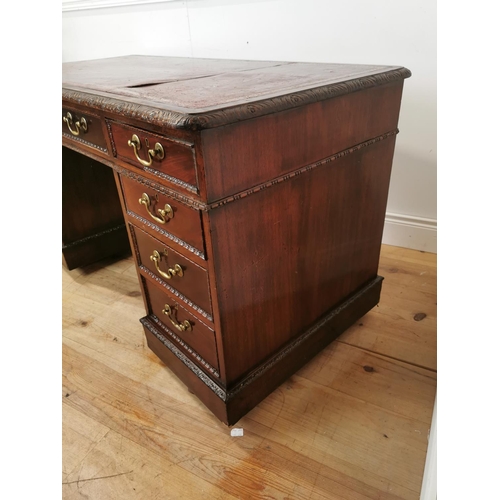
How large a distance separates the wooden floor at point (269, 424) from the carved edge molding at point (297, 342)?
0.13 m

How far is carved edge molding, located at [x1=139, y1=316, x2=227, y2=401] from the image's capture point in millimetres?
1038

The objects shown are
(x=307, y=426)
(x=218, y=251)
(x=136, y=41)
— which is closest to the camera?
(x=218, y=251)

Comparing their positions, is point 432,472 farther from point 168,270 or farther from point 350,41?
point 350,41

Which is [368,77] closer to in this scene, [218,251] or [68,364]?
[218,251]

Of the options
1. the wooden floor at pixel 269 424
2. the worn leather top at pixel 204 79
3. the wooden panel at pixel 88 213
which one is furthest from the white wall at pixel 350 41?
the wooden panel at pixel 88 213

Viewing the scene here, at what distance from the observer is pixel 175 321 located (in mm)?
1125

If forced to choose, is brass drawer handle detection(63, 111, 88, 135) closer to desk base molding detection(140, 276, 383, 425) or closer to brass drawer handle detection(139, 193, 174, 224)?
brass drawer handle detection(139, 193, 174, 224)

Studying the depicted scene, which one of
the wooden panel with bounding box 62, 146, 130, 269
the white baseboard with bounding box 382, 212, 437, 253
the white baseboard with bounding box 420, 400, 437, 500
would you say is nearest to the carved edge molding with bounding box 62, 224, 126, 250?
the wooden panel with bounding box 62, 146, 130, 269

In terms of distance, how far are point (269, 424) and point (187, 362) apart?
0.28 metres

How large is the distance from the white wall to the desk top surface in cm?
37

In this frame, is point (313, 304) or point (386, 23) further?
point (386, 23)
